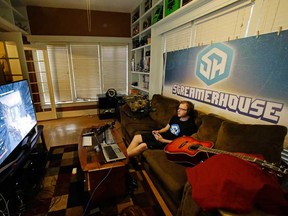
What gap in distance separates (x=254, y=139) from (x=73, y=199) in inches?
73.5

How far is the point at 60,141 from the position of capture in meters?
2.84

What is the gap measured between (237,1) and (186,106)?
4.04ft

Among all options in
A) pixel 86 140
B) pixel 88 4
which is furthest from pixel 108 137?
pixel 88 4

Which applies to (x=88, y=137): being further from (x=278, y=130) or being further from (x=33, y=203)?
(x=278, y=130)

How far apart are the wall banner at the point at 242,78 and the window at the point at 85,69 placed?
102 inches

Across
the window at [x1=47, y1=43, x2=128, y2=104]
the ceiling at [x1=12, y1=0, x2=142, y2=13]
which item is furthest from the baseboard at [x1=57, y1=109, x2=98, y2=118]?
the ceiling at [x1=12, y1=0, x2=142, y2=13]

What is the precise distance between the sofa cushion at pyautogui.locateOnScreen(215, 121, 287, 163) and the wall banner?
157mm

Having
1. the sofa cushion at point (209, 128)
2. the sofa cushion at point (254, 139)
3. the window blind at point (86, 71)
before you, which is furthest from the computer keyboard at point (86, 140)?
the window blind at point (86, 71)

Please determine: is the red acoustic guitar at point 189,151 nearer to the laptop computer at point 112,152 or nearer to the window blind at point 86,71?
the laptop computer at point 112,152

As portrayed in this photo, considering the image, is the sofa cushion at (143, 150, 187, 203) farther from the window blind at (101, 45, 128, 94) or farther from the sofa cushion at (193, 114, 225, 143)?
the window blind at (101, 45, 128, 94)

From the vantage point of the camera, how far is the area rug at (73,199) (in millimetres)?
1468

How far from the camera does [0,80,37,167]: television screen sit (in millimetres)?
1304

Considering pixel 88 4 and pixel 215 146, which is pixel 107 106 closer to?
pixel 88 4

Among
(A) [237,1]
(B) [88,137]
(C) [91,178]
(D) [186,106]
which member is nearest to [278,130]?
(D) [186,106]
